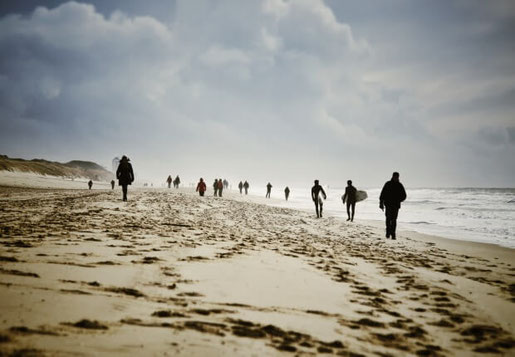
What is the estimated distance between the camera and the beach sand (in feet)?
6.70

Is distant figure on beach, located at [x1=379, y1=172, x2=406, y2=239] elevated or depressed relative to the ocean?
elevated

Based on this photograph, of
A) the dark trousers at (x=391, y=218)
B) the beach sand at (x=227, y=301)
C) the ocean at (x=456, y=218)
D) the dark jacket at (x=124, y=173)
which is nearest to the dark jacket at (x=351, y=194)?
the ocean at (x=456, y=218)

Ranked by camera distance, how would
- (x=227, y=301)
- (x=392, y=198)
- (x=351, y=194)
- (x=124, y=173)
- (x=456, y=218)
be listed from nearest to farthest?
(x=227, y=301) < (x=392, y=198) < (x=124, y=173) < (x=351, y=194) < (x=456, y=218)

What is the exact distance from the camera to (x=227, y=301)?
9.66 ft

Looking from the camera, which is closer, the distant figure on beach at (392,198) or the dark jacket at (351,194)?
the distant figure on beach at (392,198)

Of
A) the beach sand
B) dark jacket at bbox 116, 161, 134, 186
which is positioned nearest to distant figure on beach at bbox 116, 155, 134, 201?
dark jacket at bbox 116, 161, 134, 186

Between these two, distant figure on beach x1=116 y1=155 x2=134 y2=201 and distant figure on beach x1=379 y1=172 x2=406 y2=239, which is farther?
distant figure on beach x1=116 y1=155 x2=134 y2=201

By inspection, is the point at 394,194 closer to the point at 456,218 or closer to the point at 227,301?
the point at 227,301

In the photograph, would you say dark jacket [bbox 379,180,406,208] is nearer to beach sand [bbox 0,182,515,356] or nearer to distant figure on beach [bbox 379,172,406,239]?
distant figure on beach [bbox 379,172,406,239]

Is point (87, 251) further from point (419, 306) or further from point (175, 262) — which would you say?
point (419, 306)

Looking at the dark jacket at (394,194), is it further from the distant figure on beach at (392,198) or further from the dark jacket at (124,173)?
the dark jacket at (124,173)

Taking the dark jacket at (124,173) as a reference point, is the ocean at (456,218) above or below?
below

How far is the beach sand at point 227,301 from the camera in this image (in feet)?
6.70

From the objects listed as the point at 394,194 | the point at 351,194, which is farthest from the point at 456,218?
the point at 394,194
